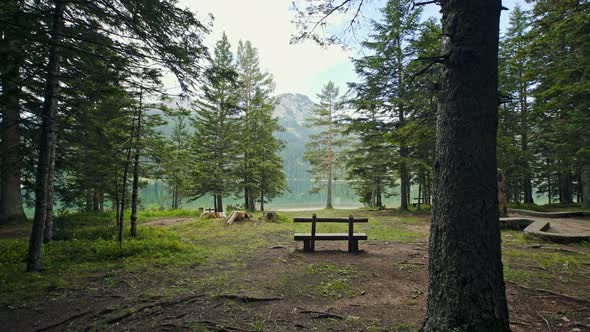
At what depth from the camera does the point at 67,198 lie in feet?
37.7

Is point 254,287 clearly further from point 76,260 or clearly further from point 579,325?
point 76,260

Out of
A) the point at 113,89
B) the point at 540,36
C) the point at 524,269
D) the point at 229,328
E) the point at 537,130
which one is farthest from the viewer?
the point at 537,130

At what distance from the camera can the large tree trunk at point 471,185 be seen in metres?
2.56

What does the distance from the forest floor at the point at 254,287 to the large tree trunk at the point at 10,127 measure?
2990mm

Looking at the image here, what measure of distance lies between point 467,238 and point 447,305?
739 millimetres

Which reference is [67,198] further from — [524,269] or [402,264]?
[524,269]

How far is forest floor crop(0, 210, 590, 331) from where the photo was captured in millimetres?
3535

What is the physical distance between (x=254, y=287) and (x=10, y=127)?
910 cm

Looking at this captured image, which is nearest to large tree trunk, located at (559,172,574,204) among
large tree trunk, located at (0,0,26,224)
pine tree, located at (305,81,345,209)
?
pine tree, located at (305,81,345,209)

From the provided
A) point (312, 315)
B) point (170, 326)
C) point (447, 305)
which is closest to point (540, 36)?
point (447, 305)

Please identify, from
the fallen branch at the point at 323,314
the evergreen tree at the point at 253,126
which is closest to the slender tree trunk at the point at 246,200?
the evergreen tree at the point at 253,126

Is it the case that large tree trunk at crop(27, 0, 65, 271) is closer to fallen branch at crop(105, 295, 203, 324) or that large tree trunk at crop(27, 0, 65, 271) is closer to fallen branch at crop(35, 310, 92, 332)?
fallen branch at crop(35, 310, 92, 332)

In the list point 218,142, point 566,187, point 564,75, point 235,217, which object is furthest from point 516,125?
point 218,142

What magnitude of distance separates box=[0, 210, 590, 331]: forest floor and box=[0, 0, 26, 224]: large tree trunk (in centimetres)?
299
